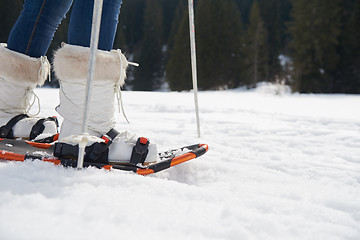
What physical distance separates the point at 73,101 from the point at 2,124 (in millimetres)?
497

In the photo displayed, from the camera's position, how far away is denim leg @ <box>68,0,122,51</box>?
0.92 meters

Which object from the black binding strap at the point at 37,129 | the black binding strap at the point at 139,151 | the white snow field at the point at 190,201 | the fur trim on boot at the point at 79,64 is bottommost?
the white snow field at the point at 190,201

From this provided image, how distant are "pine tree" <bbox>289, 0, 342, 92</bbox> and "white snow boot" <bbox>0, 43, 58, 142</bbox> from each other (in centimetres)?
1484

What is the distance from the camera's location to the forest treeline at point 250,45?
47.4 ft

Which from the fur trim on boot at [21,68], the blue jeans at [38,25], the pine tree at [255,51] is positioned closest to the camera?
the blue jeans at [38,25]

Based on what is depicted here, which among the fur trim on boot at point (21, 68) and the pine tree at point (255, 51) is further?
the pine tree at point (255, 51)

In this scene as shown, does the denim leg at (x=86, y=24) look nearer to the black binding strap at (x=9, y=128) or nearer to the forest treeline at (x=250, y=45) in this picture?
the black binding strap at (x=9, y=128)

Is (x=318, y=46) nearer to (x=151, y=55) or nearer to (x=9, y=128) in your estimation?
(x=151, y=55)

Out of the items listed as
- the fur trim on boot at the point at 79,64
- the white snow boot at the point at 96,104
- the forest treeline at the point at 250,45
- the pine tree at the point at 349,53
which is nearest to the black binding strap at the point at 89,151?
the white snow boot at the point at 96,104

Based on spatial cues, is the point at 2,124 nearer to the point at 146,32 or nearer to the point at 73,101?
the point at 73,101

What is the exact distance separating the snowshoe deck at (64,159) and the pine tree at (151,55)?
2192cm

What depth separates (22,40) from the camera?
115 centimetres

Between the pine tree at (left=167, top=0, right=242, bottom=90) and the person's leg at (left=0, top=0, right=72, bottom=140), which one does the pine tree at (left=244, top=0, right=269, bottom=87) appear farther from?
the person's leg at (left=0, top=0, right=72, bottom=140)

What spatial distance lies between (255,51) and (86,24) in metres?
18.0
